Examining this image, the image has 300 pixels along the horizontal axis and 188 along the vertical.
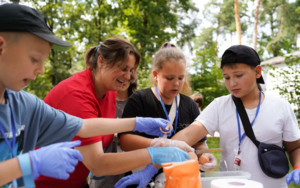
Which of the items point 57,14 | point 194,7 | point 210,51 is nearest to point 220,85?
point 210,51

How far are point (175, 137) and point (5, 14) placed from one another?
1.43 m

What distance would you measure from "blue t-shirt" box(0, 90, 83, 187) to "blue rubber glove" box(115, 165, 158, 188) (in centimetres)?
46

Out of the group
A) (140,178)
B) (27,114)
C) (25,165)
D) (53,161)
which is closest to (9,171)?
(25,165)

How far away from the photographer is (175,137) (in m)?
2.07

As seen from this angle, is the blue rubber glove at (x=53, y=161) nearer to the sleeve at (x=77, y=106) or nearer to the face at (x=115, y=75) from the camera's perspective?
the sleeve at (x=77, y=106)

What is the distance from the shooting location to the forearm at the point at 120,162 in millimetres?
1627

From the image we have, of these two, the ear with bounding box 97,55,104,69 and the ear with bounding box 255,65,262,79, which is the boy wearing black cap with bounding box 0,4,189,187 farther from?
the ear with bounding box 255,65,262,79

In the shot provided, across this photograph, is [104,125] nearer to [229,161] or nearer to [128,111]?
[128,111]

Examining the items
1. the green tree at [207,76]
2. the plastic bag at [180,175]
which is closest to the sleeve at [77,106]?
the plastic bag at [180,175]

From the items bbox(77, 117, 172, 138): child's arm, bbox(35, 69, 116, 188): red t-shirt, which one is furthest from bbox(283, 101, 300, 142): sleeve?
bbox(35, 69, 116, 188): red t-shirt

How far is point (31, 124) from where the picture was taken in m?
1.33

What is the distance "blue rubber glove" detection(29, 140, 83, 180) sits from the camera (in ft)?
3.22

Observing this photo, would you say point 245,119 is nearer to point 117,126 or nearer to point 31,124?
point 117,126

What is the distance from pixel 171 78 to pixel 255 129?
2.53ft
